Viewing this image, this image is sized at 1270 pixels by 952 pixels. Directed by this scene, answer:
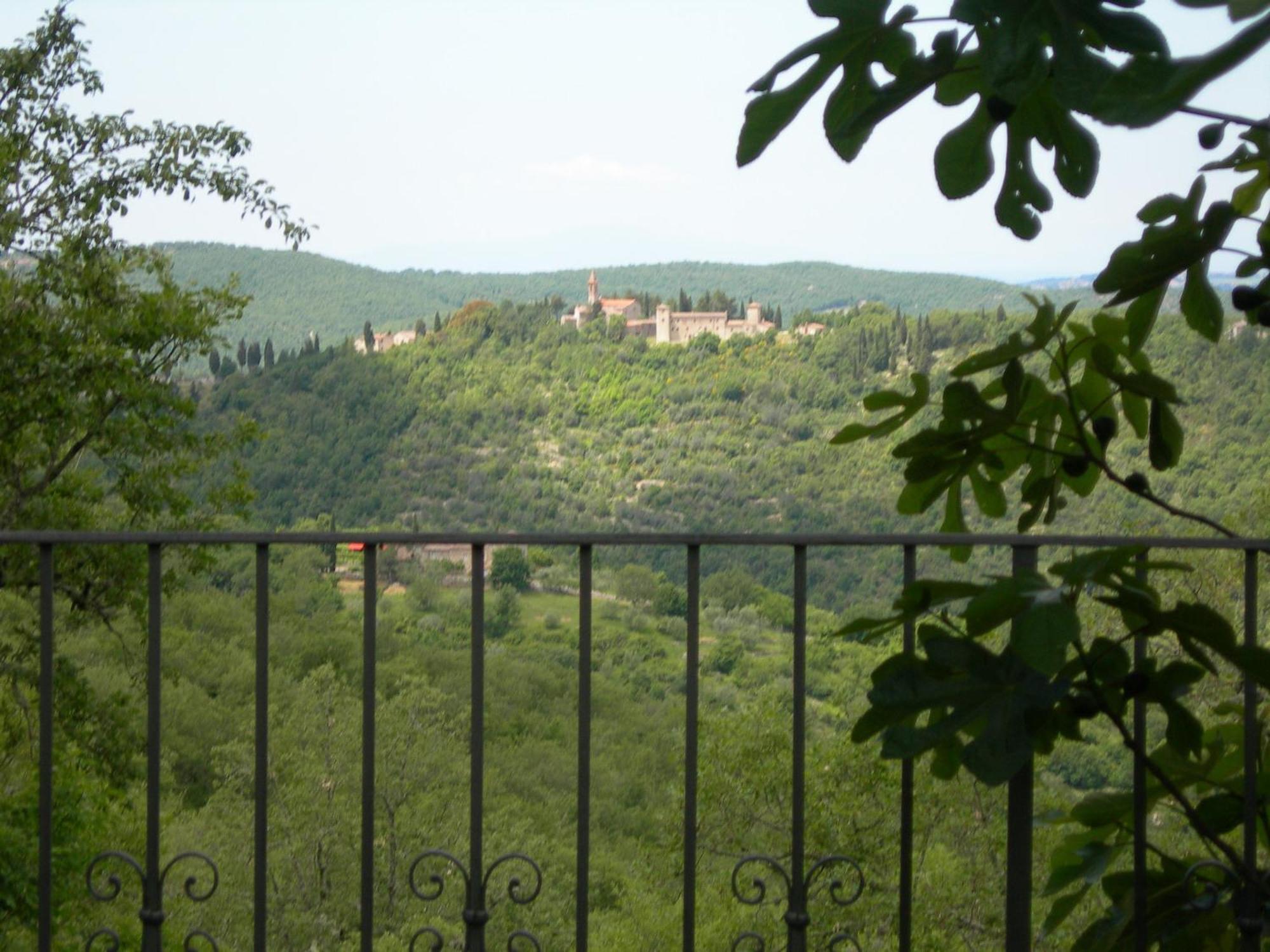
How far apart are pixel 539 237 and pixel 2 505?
111 ft

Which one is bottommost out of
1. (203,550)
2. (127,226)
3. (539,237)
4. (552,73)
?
(203,550)

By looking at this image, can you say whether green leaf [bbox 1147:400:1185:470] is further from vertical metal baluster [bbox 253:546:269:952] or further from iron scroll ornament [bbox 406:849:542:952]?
vertical metal baluster [bbox 253:546:269:952]

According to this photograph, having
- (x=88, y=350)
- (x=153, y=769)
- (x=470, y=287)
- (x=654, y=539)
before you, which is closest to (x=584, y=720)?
(x=654, y=539)

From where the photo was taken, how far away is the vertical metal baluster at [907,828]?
1458 millimetres

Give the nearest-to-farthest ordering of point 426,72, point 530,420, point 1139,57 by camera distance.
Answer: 1. point 1139,57
2. point 530,420
3. point 426,72

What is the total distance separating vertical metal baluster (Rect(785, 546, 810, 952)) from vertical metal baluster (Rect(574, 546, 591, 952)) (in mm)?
255

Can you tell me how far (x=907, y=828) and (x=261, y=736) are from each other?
84 cm

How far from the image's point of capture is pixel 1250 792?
144 cm

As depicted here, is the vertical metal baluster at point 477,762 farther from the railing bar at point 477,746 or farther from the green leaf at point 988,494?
the green leaf at point 988,494

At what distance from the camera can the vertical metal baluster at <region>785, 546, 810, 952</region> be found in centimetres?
143

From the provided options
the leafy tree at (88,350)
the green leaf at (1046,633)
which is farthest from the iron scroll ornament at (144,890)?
the leafy tree at (88,350)

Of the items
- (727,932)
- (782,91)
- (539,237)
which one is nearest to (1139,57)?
(782,91)

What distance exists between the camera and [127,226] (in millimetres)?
9750

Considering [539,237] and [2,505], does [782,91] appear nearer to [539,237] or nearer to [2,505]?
[2,505]
